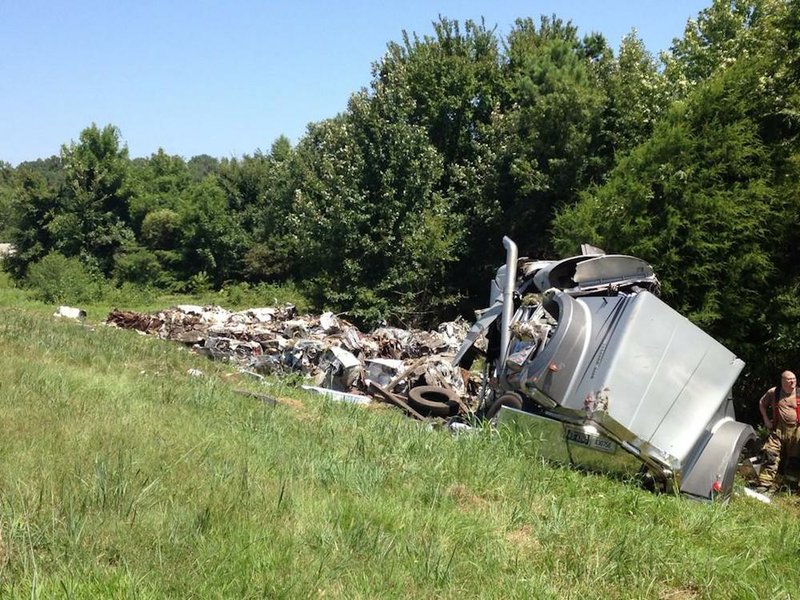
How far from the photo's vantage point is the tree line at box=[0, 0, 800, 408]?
10234 millimetres

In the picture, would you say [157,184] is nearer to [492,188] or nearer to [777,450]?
[492,188]

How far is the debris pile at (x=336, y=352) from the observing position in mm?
11953

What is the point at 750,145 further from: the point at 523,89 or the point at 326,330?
the point at 523,89

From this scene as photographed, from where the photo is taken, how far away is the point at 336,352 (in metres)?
14.2

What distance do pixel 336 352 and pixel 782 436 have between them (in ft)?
27.2

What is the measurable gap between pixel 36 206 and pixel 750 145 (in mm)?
45328

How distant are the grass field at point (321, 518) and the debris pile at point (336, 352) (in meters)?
4.80

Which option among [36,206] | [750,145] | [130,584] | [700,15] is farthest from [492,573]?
[36,206]

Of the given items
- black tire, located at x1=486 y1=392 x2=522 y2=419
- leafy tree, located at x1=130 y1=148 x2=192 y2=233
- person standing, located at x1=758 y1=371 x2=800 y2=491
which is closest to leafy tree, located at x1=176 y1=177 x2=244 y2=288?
leafy tree, located at x1=130 y1=148 x2=192 y2=233

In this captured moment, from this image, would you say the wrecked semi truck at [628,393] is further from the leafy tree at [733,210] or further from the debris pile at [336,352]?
the debris pile at [336,352]

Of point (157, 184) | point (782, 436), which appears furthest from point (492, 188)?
point (157, 184)

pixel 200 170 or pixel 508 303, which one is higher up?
pixel 200 170

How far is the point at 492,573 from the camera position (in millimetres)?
3799

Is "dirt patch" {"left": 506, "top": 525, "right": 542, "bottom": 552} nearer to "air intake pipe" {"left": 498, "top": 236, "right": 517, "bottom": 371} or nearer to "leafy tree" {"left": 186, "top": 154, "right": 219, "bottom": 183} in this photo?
"air intake pipe" {"left": 498, "top": 236, "right": 517, "bottom": 371}
